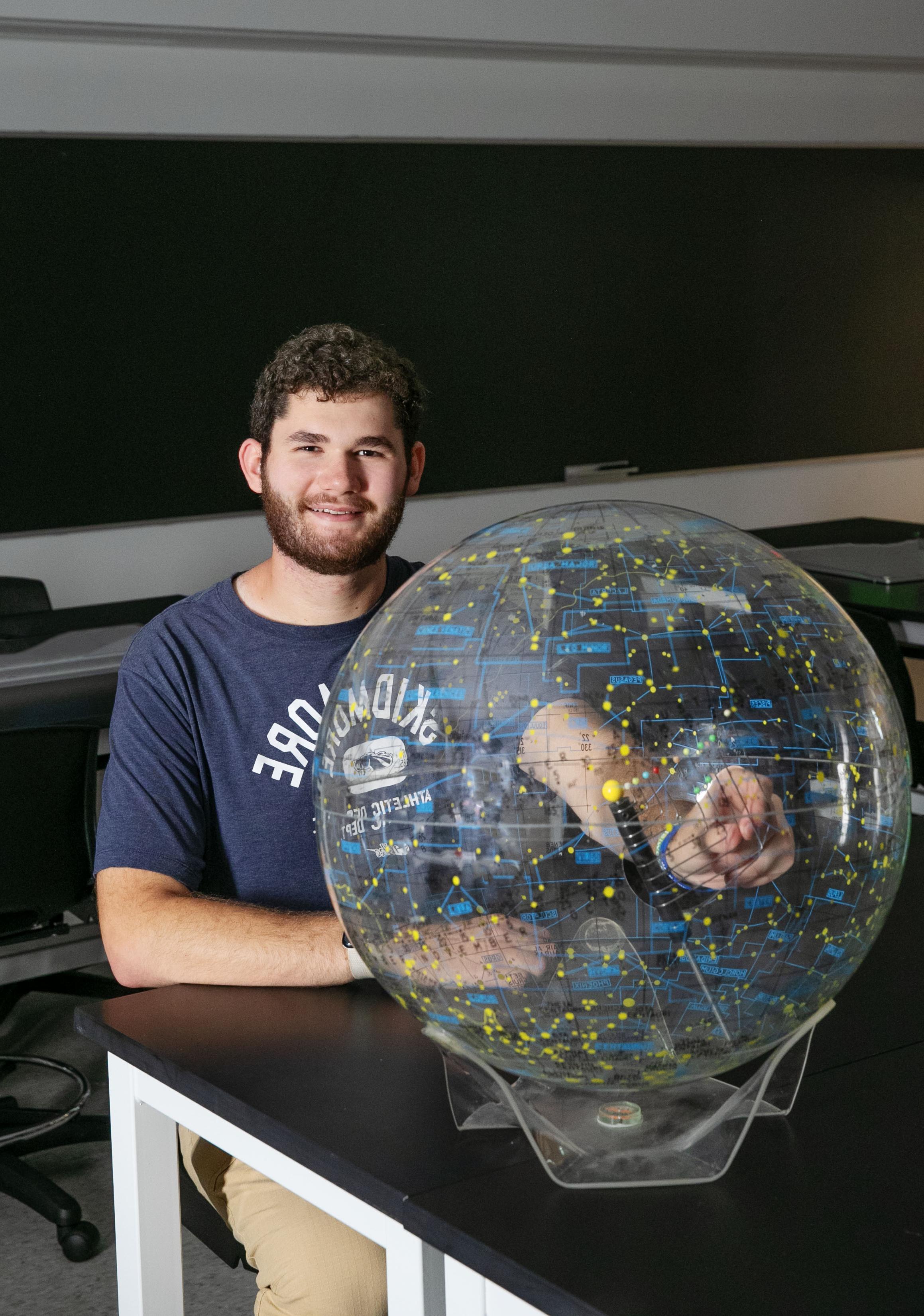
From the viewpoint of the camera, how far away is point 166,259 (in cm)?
391

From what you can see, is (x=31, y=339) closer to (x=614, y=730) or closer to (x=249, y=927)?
(x=249, y=927)

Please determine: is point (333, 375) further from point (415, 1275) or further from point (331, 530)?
point (415, 1275)

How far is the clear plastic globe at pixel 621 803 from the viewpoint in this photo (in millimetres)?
784

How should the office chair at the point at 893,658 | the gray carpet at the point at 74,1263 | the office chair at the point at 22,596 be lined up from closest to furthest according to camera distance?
the gray carpet at the point at 74,1263 < the office chair at the point at 893,658 < the office chair at the point at 22,596

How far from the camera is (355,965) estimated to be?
116 cm

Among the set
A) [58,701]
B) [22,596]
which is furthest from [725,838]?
[22,596]

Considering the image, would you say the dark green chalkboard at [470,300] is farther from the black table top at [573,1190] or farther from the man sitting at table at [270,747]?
the black table top at [573,1190]

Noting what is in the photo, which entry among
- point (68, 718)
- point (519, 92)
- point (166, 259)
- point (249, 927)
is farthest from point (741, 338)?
point (249, 927)

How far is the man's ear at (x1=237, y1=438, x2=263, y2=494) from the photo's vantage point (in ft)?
5.25

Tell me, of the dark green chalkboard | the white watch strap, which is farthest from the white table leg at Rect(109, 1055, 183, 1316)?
the dark green chalkboard

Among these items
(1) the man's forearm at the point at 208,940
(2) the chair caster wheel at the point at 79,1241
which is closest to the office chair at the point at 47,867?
(2) the chair caster wheel at the point at 79,1241

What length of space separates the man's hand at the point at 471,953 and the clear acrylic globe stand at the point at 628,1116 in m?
0.06

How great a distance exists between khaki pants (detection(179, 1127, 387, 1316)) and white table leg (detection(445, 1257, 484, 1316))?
378 mm

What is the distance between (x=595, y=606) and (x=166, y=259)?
3.42m
